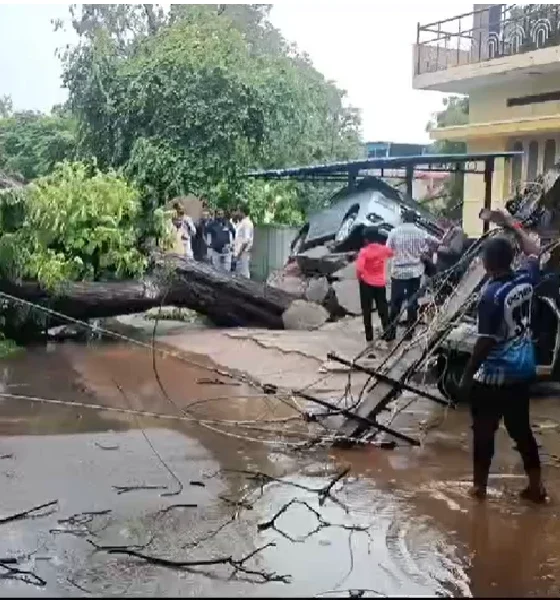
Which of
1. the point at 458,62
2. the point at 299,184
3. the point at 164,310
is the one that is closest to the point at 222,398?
the point at 164,310

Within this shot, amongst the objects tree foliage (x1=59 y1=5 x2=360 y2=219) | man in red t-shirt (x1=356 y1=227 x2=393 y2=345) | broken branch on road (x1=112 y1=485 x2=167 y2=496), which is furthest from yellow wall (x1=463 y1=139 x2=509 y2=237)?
broken branch on road (x1=112 y1=485 x2=167 y2=496)

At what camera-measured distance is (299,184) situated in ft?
80.0

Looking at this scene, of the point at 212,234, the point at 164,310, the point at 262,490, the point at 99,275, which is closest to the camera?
the point at 262,490

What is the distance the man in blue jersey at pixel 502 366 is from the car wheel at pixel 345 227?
38.6 feet

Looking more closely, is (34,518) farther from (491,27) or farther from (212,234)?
(491,27)

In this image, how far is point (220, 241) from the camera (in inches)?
703

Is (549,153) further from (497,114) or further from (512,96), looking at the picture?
(497,114)

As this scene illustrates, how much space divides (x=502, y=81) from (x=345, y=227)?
481cm

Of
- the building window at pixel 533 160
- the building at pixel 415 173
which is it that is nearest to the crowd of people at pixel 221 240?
the building window at pixel 533 160

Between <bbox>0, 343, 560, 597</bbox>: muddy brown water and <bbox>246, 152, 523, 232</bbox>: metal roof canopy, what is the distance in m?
7.28

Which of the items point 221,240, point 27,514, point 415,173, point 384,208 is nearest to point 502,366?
point 27,514

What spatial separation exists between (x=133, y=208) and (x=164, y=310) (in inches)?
78.6

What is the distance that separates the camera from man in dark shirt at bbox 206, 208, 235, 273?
58.4 ft

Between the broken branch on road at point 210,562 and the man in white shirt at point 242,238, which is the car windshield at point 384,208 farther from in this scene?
the broken branch on road at point 210,562
